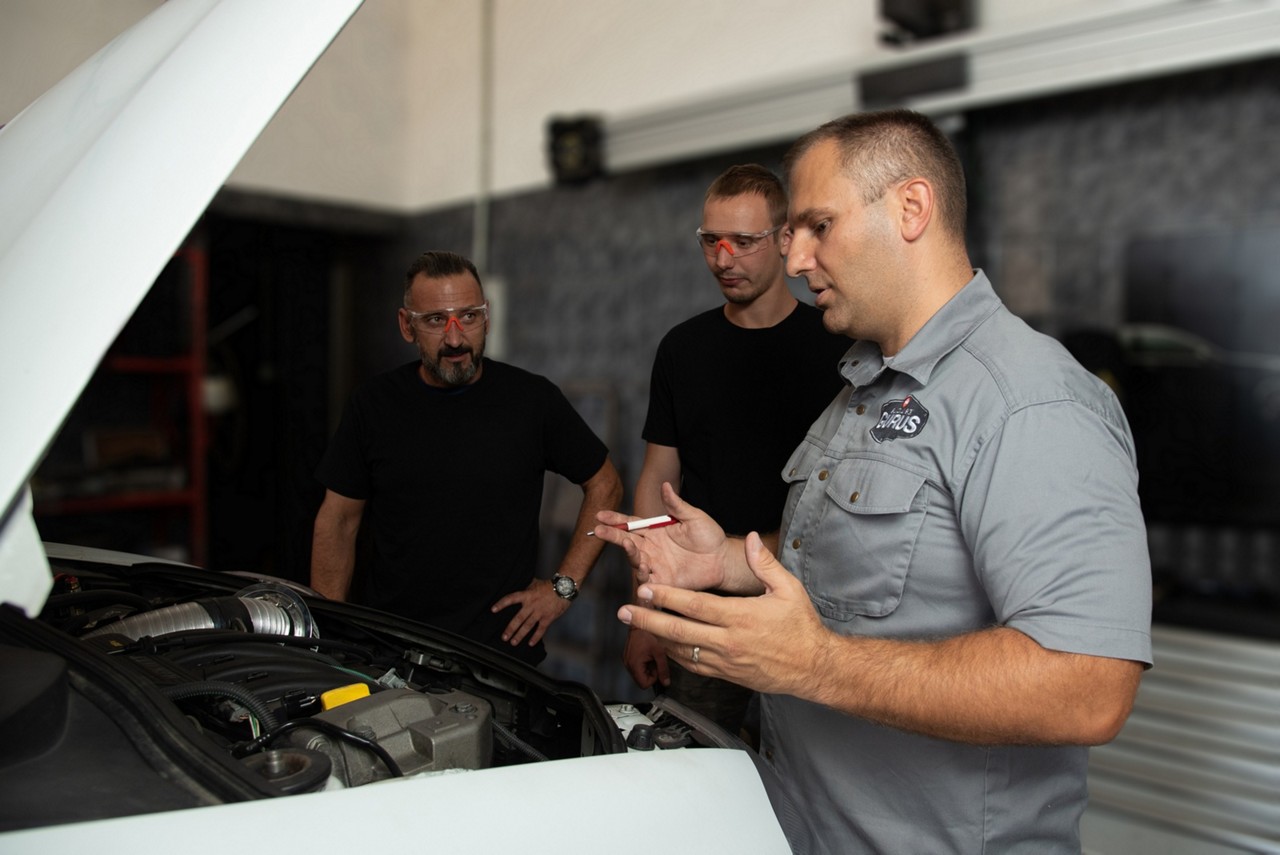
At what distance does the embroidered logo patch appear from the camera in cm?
114

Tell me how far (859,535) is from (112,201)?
34.1 inches

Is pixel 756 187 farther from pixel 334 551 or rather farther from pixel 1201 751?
pixel 1201 751

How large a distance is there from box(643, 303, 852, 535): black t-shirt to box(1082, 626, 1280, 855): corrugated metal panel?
2088 millimetres

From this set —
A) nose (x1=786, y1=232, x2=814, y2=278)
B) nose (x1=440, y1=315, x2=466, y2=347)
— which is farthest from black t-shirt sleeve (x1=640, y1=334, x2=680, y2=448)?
nose (x1=440, y1=315, x2=466, y2=347)

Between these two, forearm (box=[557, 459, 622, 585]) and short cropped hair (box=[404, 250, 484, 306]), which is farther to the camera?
forearm (box=[557, 459, 622, 585])

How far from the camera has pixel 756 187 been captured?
3.92 ft

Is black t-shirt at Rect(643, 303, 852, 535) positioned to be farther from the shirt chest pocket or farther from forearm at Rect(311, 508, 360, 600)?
forearm at Rect(311, 508, 360, 600)

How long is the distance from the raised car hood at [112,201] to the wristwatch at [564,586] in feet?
1.72

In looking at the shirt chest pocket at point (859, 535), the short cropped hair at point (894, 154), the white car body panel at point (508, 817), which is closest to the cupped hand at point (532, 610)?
the white car body panel at point (508, 817)

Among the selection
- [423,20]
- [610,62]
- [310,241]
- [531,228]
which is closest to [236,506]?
[310,241]

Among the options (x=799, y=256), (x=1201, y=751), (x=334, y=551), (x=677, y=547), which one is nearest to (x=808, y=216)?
(x=799, y=256)

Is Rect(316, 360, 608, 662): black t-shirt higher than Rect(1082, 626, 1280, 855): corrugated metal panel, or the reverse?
Rect(316, 360, 608, 662): black t-shirt

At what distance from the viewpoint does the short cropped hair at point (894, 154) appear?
1.13 meters

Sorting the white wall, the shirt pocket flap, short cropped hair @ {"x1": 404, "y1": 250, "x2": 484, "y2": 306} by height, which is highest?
the white wall
